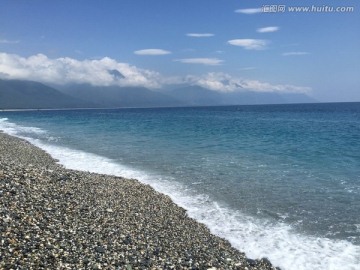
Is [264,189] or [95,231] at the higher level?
[95,231]

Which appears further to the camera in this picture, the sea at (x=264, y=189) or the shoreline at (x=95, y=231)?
the sea at (x=264, y=189)

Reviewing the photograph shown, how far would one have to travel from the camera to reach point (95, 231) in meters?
13.2

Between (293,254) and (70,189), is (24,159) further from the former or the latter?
(293,254)

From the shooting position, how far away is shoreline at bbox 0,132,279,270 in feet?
34.9

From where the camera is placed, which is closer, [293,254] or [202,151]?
[293,254]

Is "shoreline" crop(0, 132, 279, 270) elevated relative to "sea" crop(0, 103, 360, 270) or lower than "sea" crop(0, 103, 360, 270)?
elevated

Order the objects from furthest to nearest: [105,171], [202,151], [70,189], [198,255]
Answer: [202,151]
[105,171]
[70,189]
[198,255]

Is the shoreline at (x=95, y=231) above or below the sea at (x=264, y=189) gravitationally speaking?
above

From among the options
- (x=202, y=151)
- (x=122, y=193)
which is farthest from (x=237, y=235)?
(x=202, y=151)

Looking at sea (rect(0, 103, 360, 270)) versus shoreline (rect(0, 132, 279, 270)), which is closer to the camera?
shoreline (rect(0, 132, 279, 270))

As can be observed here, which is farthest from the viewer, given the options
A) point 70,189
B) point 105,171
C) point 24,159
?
point 24,159

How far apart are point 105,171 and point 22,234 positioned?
1809 cm

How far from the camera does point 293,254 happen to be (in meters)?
14.2

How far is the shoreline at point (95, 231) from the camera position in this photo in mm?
10625
